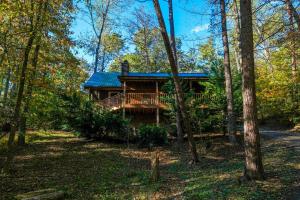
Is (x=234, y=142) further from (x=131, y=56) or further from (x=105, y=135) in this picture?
(x=131, y=56)

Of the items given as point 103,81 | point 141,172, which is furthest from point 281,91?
point 103,81

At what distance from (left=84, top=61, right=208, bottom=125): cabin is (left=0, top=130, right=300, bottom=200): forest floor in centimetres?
583

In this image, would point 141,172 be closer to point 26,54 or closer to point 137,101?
point 26,54

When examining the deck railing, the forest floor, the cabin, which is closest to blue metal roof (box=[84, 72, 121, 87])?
the cabin

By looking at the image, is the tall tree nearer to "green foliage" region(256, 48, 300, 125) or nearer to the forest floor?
the forest floor

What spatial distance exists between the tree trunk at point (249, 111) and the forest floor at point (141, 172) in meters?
0.43

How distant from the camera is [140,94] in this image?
2614 cm

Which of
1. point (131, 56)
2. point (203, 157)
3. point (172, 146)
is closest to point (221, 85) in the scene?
point (172, 146)

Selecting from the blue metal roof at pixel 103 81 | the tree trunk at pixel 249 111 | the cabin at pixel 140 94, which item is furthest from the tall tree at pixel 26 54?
the blue metal roof at pixel 103 81

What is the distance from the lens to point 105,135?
71.9ft

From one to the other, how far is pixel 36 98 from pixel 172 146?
8574 millimetres

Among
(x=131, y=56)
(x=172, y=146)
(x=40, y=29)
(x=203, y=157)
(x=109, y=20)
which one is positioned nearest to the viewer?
(x=40, y=29)

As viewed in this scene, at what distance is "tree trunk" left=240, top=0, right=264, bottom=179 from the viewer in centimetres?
852

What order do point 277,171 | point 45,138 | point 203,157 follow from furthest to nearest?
point 45,138, point 203,157, point 277,171
